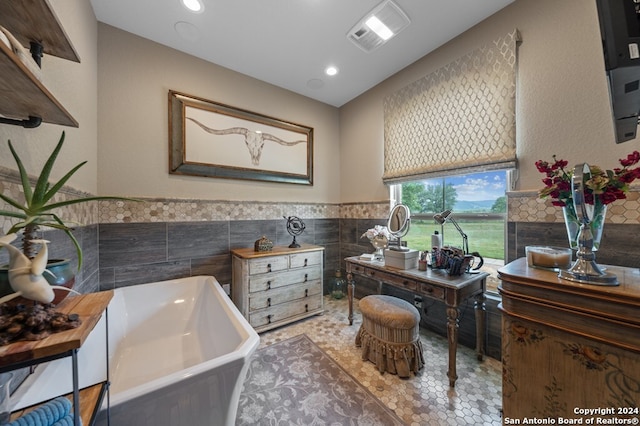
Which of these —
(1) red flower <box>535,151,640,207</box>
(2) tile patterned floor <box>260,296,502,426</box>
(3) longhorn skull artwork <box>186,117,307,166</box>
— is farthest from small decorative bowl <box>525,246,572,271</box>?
(3) longhorn skull artwork <box>186,117,307,166</box>

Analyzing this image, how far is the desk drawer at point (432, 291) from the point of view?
1522 mm

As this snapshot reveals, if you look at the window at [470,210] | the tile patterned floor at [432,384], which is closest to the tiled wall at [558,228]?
the window at [470,210]

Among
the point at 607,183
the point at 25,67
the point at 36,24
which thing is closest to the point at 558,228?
the point at 607,183

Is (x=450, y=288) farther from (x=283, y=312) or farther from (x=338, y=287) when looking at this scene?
(x=338, y=287)

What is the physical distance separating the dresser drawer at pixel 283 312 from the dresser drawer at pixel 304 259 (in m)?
0.39

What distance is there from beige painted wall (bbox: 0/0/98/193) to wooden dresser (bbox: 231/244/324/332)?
1358 millimetres

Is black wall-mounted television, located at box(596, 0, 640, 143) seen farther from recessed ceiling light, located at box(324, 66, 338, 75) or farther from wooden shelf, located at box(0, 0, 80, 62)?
recessed ceiling light, located at box(324, 66, 338, 75)

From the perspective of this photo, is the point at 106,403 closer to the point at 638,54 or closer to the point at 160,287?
the point at 160,287

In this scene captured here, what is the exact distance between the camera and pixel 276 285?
2.26 metres

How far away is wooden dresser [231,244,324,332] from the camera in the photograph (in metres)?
2.12

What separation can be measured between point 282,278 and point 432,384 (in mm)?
1493

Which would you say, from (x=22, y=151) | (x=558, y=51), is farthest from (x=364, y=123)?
(x=22, y=151)

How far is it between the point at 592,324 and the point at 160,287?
2725 millimetres

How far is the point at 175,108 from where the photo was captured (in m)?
2.15
